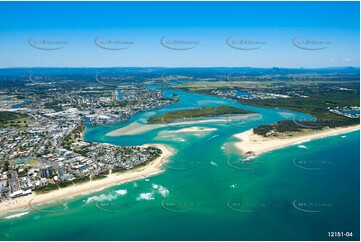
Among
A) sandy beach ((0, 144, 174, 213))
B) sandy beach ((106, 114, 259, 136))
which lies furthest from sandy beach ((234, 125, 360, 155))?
sandy beach ((0, 144, 174, 213))

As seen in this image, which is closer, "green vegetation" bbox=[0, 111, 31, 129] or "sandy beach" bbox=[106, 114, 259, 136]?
"sandy beach" bbox=[106, 114, 259, 136]

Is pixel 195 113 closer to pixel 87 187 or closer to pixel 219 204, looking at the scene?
pixel 87 187

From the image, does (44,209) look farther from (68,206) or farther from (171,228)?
(171,228)

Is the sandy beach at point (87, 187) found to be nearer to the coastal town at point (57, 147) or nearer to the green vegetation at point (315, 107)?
the coastal town at point (57, 147)

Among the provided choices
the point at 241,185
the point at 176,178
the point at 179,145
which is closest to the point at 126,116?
the point at 179,145

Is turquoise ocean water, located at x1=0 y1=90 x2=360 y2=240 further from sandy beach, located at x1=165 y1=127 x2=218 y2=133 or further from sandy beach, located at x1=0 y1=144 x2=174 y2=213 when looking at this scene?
sandy beach, located at x1=165 y1=127 x2=218 y2=133

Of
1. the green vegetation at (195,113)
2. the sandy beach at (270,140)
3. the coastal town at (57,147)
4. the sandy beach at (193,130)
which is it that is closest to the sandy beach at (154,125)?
the green vegetation at (195,113)
